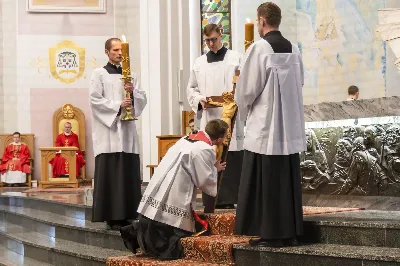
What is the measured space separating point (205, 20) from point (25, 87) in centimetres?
418

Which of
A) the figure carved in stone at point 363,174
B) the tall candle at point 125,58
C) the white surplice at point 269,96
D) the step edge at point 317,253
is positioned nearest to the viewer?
the step edge at point 317,253

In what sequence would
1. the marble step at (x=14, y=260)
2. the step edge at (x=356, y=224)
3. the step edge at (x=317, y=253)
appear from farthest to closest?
1. the marble step at (x=14, y=260)
2. the step edge at (x=356, y=224)
3. the step edge at (x=317, y=253)

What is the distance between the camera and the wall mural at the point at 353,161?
6.96m

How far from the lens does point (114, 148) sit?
286 inches

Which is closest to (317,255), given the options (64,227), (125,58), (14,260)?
(125,58)

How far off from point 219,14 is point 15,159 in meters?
5.53

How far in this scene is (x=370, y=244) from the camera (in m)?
5.46

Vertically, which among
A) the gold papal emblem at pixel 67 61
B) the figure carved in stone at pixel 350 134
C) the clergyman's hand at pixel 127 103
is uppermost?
the gold papal emblem at pixel 67 61

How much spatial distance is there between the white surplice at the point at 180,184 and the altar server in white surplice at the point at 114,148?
986 millimetres

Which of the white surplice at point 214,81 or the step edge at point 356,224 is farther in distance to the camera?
the white surplice at point 214,81

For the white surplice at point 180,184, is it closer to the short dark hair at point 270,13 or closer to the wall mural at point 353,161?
the short dark hair at point 270,13

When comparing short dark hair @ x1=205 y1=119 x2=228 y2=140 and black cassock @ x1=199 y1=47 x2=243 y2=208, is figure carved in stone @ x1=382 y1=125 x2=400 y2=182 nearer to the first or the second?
black cassock @ x1=199 y1=47 x2=243 y2=208

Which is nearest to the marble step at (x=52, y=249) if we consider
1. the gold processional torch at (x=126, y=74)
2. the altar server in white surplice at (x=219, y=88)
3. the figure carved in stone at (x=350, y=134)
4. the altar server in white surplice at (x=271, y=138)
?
the altar server in white surplice at (x=219, y=88)

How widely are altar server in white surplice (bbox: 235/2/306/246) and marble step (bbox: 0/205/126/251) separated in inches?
76.8
